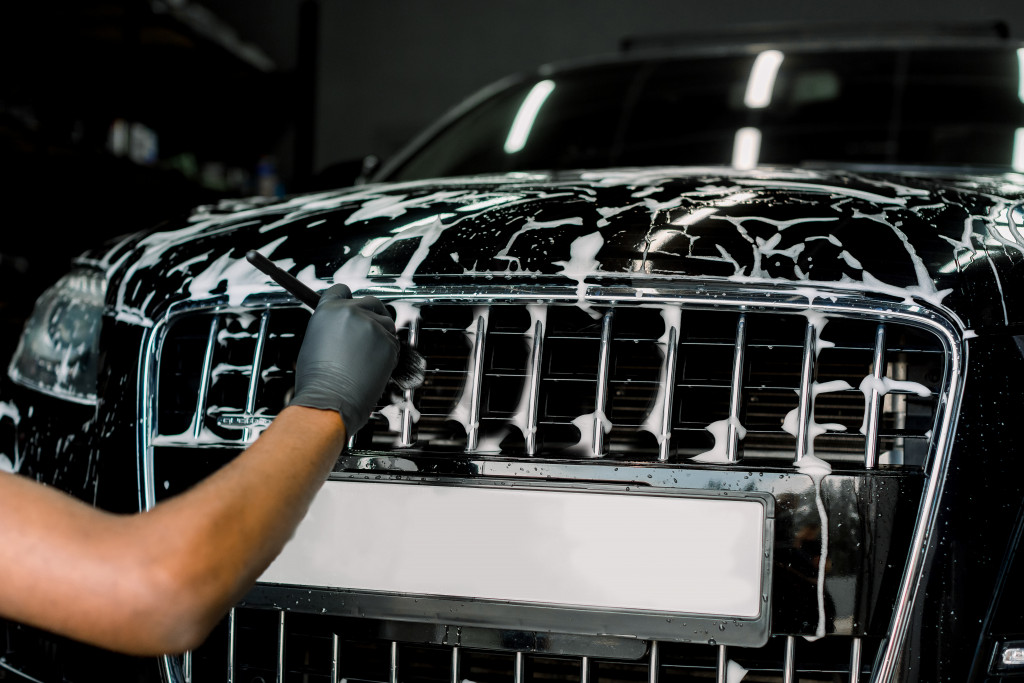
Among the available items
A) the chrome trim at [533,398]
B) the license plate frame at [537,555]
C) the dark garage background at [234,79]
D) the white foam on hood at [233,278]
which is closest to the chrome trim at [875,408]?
the license plate frame at [537,555]

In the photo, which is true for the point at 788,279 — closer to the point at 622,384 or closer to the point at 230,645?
the point at 622,384

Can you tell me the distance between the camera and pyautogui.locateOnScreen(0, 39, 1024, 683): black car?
99 cm

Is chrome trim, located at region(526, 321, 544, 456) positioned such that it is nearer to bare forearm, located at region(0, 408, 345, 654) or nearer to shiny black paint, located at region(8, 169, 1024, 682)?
shiny black paint, located at region(8, 169, 1024, 682)

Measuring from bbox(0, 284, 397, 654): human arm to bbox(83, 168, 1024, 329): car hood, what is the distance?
0.40 meters

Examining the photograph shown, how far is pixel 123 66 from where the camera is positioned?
5066mm

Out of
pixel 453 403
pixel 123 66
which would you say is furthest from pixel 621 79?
pixel 123 66

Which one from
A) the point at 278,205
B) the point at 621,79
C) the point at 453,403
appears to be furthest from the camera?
the point at 621,79

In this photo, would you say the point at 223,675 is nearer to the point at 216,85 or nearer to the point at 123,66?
the point at 123,66

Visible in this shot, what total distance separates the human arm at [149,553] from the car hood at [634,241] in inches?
15.6

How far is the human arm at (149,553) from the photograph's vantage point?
0.67 metres

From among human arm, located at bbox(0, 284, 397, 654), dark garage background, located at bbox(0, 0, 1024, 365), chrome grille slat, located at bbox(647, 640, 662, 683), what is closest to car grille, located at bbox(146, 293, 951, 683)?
chrome grille slat, located at bbox(647, 640, 662, 683)

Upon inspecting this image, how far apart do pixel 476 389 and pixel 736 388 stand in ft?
0.98

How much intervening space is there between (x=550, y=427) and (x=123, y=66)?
4.86 metres

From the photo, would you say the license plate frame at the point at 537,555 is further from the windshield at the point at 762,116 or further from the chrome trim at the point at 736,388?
the windshield at the point at 762,116
